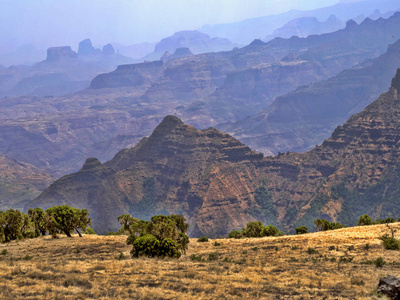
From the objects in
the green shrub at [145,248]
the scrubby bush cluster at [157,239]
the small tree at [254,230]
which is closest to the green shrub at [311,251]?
the scrubby bush cluster at [157,239]

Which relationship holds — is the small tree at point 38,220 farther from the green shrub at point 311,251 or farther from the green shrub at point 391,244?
the green shrub at point 391,244

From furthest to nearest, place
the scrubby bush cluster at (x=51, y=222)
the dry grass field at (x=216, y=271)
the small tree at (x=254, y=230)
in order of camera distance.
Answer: the small tree at (x=254, y=230), the scrubby bush cluster at (x=51, y=222), the dry grass field at (x=216, y=271)

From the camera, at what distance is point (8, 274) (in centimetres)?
4716

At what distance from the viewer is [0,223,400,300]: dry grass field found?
41594 millimetres

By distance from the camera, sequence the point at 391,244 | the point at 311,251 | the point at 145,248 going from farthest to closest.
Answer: the point at 145,248 < the point at 311,251 < the point at 391,244

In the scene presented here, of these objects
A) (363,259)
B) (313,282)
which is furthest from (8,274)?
(363,259)

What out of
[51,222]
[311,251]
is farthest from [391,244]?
[51,222]

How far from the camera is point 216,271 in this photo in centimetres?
5128

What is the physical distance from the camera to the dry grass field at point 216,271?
41.6 metres

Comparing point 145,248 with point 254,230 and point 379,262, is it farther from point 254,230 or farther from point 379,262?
point 254,230

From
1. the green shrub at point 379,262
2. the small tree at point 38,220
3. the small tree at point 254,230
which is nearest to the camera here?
the green shrub at point 379,262

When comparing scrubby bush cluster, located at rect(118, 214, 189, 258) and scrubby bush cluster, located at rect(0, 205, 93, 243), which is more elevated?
scrubby bush cluster, located at rect(0, 205, 93, 243)

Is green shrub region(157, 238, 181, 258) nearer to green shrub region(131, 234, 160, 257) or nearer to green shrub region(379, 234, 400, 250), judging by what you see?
green shrub region(131, 234, 160, 257)

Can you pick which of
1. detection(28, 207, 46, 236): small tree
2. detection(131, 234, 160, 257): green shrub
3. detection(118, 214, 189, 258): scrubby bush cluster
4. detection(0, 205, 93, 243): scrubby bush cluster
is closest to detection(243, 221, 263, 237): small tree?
detection(118, 214, 189, 258): scrubby bush cluster
